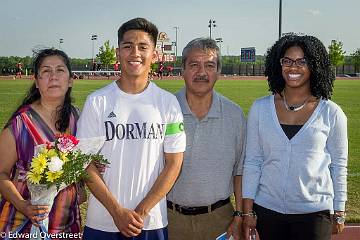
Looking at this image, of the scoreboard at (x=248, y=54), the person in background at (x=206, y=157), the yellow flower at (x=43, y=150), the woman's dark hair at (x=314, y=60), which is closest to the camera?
the yellow flower at (x=43, y=150)

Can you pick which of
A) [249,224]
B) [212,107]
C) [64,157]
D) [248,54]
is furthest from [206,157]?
[248,54]

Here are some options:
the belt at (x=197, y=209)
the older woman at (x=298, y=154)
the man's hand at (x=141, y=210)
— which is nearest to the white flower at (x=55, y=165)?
the man's hand at (x=141, y=210)

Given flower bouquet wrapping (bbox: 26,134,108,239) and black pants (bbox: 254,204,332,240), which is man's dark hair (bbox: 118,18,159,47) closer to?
flower bouquet wrapping (bbox: 26,134,108,239)

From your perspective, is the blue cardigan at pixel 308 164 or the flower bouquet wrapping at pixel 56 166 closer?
the flower bouquet wrapping at pixel 56 166

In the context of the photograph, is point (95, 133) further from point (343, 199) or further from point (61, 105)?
point (343, 199)

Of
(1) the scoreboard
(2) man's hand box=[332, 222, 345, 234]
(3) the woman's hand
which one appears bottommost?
(2) man's hand box=[332, 222, 345, 234]

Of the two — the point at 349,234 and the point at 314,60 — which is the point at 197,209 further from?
the point at 349,234

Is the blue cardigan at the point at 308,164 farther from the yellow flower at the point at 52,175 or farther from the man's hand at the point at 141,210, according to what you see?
the yellow flower at the point at 52,175

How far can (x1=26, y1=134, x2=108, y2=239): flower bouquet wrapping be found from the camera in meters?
2.80

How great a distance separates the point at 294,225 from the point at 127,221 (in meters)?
1.17

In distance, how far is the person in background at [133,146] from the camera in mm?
3100

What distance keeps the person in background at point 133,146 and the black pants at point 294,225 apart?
718 mm

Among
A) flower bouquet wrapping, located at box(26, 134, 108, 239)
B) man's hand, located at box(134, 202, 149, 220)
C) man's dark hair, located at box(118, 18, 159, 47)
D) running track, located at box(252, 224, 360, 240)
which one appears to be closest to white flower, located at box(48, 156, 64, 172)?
flower bouquet wrapping, located at box(26, 134, 108, 239)

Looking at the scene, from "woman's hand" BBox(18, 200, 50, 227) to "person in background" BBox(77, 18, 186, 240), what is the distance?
321 millimetres
